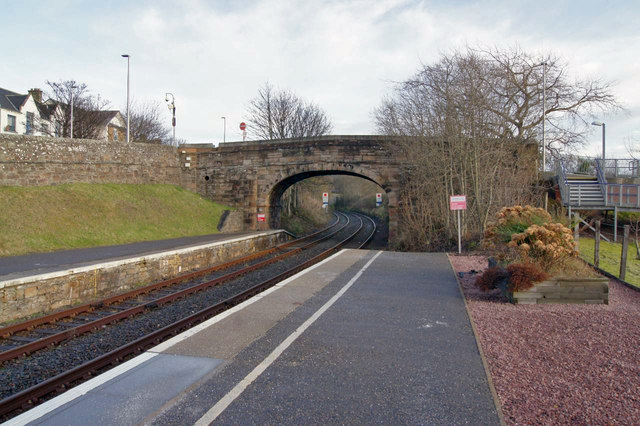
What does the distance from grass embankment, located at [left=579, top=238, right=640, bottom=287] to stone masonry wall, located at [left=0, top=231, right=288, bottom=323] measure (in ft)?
39.5

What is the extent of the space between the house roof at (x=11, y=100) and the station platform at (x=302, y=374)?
4091 cm

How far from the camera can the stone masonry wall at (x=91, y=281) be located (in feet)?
26.9

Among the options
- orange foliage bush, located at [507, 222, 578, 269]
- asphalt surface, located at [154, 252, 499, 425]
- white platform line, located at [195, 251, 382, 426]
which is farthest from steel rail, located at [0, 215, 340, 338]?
orange foliage bush, located at [507, 222, 578, 269]

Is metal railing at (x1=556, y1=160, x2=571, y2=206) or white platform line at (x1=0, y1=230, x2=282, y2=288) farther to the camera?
metal railing at (x1=556, y1=160, x2=571, y2=206)

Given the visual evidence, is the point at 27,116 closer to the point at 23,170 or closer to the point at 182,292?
the point at 23,170

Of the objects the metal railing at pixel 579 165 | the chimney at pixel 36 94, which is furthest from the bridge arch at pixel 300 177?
the chimney at pixel 36 94

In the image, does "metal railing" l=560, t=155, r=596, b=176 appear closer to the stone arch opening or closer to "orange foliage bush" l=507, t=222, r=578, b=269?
A: the stone arch opening

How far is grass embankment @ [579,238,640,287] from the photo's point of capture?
12075 millimetres

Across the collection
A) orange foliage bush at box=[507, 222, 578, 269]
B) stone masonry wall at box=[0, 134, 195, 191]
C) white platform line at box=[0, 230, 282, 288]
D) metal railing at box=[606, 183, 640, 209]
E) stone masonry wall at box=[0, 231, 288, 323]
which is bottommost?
stone masonry wall at box=[0, 231, 288, 323]

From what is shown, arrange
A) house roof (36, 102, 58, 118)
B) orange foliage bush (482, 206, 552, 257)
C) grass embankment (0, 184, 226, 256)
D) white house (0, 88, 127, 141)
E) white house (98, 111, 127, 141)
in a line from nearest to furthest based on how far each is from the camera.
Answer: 1. orange foliage bush (482, 206, 552, 257)
2. grass embankment (0, 184, 226, 256)
3. white house (0, 88, 127, 141)
4. house roof (36, 102, 58, 118)
5. white house (98, 111, 127, 141)

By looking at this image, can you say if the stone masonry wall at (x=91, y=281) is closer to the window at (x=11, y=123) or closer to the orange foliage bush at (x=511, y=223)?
the orange foliage bush at (x=511, y=223)

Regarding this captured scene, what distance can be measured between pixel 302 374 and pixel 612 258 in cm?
1438

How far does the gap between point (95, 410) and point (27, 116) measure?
4122 cm

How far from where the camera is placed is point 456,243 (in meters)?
18.7
